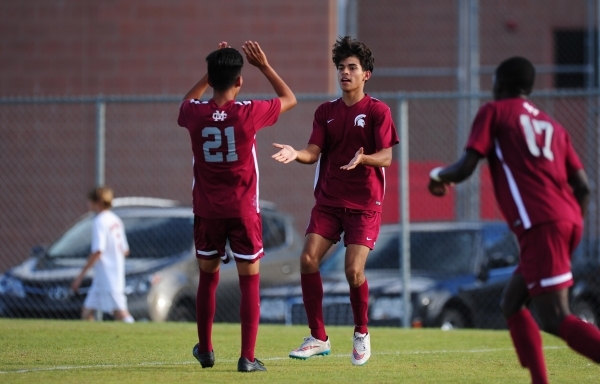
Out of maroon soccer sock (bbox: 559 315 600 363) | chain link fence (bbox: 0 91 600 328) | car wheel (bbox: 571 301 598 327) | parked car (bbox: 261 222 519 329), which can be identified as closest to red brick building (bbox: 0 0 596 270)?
chain link fence (bbox: 0 91 600 328)

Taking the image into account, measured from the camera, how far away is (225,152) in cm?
712

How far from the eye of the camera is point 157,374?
283 inches

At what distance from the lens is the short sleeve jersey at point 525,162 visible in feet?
19.0

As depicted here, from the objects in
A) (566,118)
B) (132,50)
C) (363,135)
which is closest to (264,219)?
(132,50)

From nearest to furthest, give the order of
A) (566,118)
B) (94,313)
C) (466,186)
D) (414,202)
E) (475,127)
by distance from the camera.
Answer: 1. (475,127)
2. (94,313)
3. (466,186)
4. (414,202)
5. (566,118)

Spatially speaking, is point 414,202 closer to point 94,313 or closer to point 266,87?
point 266,87

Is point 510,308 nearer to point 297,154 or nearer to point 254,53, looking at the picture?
point 297,154

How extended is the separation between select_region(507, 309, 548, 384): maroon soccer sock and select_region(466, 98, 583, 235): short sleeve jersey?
497mm

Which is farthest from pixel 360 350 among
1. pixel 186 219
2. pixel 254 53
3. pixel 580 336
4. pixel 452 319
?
pixel 186 219

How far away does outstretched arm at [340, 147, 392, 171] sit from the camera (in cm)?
723

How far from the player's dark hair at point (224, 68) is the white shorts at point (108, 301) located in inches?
223

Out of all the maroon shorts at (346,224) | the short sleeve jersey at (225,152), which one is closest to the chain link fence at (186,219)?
the maroon shorts at (346,224)

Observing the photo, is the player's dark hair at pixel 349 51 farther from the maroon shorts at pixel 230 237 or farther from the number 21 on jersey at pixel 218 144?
the maroon shorts at pixel 230 237

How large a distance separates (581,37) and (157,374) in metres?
17.8
